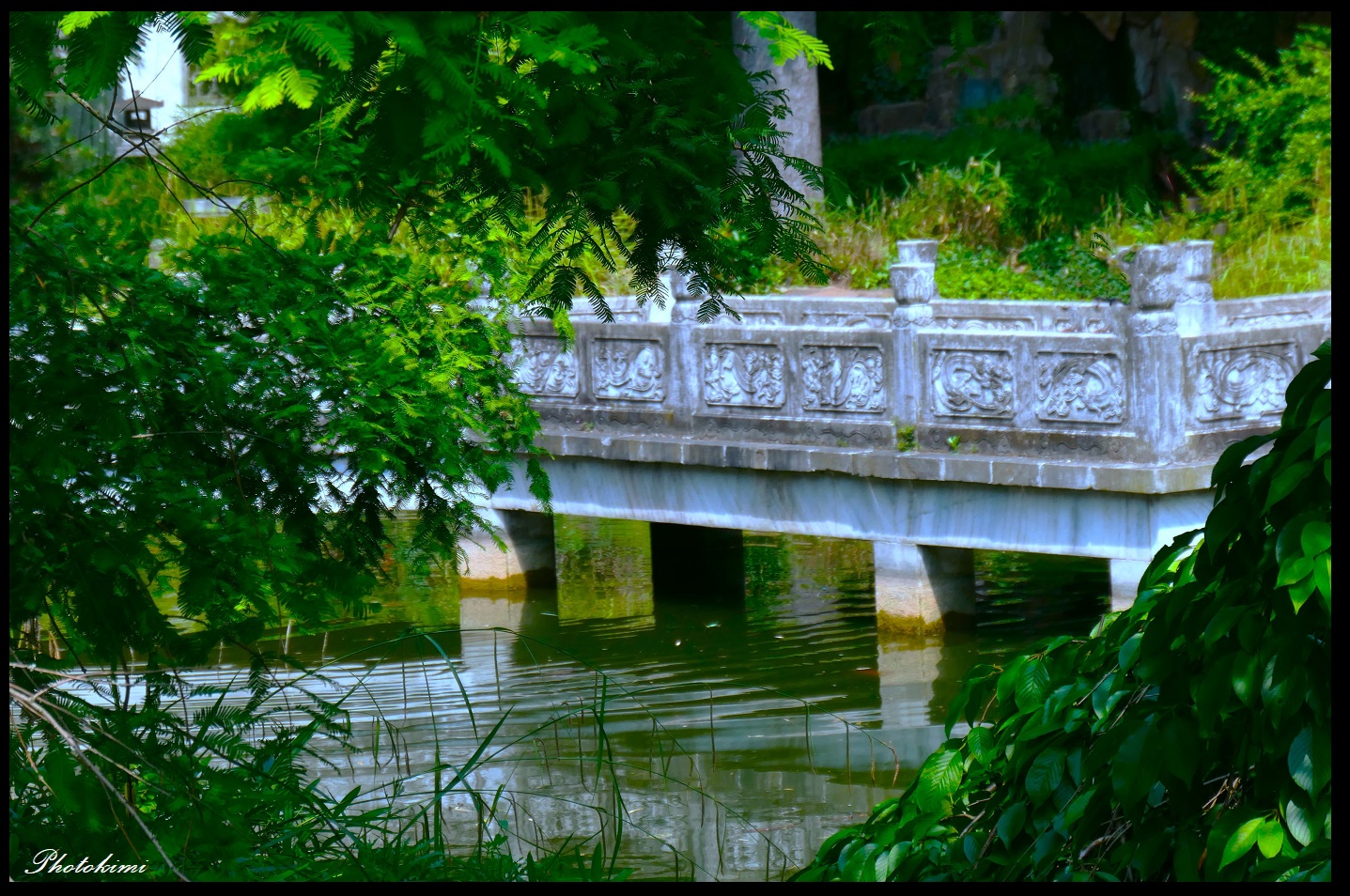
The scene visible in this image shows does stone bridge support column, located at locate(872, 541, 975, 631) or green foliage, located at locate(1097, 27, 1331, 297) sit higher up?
green foliage, located at locate(1097, 27, 1331, 297)

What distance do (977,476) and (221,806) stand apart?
22.5ft

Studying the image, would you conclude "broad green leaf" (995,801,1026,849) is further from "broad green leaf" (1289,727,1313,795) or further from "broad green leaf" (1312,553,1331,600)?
"broad green leaf" (1312,553,1331,600)

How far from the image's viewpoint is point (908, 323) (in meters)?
9.95

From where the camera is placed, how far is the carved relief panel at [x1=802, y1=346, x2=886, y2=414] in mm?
10195

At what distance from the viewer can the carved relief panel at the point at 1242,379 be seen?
30.6 feet

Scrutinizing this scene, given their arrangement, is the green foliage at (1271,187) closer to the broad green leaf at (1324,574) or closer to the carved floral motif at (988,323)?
the carved floral motif at (988,323)

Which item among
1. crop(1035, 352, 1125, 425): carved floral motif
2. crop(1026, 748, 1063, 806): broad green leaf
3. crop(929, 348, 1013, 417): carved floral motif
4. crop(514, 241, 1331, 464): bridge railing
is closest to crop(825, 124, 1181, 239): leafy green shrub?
crop(514, 241, 1331, 464): bridge railing

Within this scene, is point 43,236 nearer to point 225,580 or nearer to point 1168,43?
point 225,580

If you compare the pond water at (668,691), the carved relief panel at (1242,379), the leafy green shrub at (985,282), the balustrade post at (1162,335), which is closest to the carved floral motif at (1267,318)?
the carved relief panel at (1242,379)

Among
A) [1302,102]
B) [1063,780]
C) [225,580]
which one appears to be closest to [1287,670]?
[1063,780]

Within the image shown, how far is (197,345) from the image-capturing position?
16.7ft

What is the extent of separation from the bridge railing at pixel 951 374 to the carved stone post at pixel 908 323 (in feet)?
0.04

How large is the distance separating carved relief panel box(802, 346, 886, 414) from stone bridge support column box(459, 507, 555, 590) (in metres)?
3.08

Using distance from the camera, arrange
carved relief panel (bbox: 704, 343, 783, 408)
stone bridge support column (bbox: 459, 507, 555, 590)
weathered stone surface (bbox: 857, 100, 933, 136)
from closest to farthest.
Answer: carved relief panel (bbox: 704, 343, 783, 408)
stone bridge support column (bbox: 459, 507, 555, 590)
weathered stone surface (bbox: 857, 100, 933, 136)
